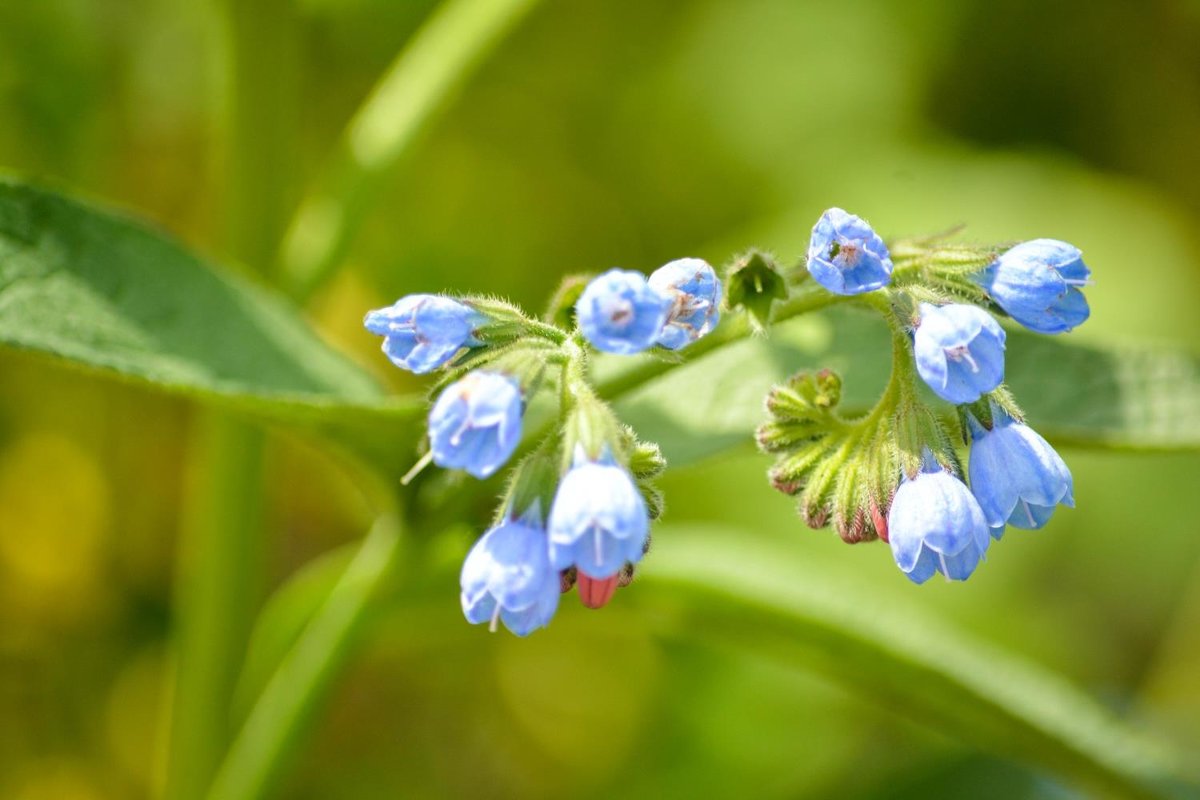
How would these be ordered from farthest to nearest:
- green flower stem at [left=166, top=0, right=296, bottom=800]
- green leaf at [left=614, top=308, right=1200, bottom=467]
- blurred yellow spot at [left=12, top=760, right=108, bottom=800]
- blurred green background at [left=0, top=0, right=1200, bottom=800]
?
blurred green background at [left=0, top=0, right=1200, bottom=800]
blurred yellow spot at [left=12, top=760, right=108, bottom=800]
green flower stem at [left=166, top=0, right=296, bottom=800]
green leaf at [left=614, top=308, right=1200, bottom=467]

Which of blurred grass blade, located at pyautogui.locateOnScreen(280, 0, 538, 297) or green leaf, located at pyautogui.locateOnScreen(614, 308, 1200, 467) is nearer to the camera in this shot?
green leaf, located at pyautogui.locateOnScreen(614, 308, 1200, 467)

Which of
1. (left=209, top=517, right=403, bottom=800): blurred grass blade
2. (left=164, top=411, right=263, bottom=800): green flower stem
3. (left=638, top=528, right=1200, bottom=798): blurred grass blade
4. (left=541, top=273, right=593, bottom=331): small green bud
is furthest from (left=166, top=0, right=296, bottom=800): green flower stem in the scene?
(left=541, top=273, right=593, bottom=331): small green bud

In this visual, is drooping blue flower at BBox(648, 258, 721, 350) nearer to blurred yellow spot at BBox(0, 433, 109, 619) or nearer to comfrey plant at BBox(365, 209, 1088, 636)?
comfrey plant at BBox(365, 209, 1088, 636)

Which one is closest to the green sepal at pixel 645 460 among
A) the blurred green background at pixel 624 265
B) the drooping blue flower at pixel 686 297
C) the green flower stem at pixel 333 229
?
the drooping blue flower at pixel 686 297

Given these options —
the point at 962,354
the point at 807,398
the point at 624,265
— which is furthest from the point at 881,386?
the point at 624,265

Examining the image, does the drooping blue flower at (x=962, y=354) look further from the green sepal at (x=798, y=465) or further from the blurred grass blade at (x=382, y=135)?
the blurred grass blade at (x=382, y=135)

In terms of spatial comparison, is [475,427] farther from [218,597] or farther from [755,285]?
[218,597]

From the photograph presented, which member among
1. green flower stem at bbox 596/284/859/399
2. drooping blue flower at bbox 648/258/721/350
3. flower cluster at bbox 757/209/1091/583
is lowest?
flower cluster at bbox 757/209/1091/583
